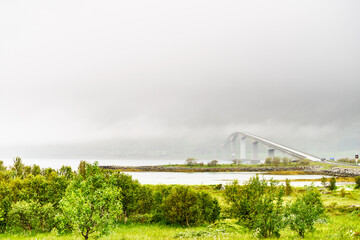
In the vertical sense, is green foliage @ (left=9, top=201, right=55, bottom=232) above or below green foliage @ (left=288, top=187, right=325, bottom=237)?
below

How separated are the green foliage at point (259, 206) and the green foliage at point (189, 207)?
3.84 metres

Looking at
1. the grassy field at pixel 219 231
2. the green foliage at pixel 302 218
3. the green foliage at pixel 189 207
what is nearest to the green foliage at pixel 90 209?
the grassy field at pixel 219 231

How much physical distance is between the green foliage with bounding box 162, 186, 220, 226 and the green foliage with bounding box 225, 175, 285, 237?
12.6 ft

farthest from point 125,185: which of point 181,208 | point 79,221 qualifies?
point 79,221

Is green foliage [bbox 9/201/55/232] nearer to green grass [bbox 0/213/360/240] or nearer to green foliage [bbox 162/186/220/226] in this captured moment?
green grass [bbox 0/213/360/240]

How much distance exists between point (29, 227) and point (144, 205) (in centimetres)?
1112

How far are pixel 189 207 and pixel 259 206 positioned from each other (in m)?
11.0

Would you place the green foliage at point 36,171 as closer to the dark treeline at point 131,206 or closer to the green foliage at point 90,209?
the dark treeline at point 131,206

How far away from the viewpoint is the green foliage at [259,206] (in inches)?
510

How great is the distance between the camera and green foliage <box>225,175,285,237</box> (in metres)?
13.0

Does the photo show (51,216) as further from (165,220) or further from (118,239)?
(118,239)

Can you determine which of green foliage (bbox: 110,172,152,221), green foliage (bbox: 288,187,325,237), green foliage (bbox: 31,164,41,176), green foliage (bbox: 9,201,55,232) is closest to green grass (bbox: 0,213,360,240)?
green foliage (bbox: 288,187,325,237)

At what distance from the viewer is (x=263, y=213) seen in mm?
13148

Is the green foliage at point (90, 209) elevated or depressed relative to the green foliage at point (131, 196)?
elevated
